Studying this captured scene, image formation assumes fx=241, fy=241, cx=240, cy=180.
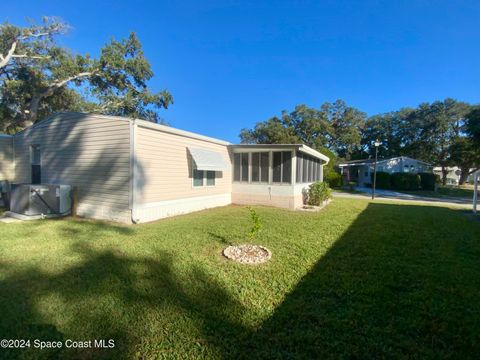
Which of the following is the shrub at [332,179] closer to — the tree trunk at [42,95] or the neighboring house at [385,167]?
the neighboring house at [385,167]

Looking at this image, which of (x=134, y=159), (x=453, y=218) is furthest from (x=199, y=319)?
(x=453, y=218)

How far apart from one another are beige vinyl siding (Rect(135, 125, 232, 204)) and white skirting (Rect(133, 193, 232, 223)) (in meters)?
0.15

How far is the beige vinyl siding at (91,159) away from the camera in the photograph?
723 centimetres

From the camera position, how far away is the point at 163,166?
8055mm

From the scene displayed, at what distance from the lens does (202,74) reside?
78.9 feet

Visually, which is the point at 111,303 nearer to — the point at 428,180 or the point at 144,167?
the point at 144,167

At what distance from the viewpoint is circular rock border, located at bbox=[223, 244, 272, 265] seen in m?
4.53

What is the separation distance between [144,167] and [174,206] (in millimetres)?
1919

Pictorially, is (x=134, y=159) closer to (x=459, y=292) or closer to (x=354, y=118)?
(x=459, y=292)

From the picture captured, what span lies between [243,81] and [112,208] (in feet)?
73.0

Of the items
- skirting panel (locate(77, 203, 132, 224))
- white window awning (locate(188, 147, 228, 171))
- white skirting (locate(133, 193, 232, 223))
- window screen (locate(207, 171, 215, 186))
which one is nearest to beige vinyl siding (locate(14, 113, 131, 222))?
skirting panel (locate(77, 203, 132, 224))

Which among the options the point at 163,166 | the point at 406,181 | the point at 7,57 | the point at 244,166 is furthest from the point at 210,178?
the point at 406,181

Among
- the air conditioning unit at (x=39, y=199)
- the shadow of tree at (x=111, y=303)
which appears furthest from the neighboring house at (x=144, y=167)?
the shadow of tree at (x=111, y=303)

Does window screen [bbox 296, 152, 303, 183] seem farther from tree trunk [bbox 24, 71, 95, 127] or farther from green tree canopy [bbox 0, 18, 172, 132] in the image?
tree trunk [bbox 24, 71, 95, 127]
